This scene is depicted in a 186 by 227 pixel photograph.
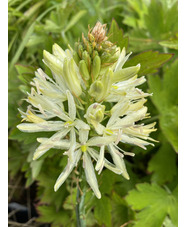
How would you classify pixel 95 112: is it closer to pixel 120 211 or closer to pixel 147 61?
pixel 147 61

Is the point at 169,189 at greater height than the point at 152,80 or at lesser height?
lesser

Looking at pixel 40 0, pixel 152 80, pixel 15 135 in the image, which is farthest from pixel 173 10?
pixel 15 135

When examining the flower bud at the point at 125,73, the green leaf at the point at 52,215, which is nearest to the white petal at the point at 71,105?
the flower bud at the point at 125,73

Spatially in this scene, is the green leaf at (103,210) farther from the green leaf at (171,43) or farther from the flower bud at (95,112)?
the green leaf at (171,43)

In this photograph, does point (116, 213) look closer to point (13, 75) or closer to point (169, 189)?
point (169, 189)

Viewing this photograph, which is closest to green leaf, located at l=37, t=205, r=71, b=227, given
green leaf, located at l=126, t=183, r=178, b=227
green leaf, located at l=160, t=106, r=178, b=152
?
green leaf, located at l=126, t=183, r=178, b=227

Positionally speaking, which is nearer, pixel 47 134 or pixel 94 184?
pixel 94 184

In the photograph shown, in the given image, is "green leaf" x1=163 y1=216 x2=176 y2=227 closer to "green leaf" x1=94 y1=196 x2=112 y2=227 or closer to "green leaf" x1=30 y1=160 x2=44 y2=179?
"green leaf" x1=94 y1=196 x2=112 y2=227
